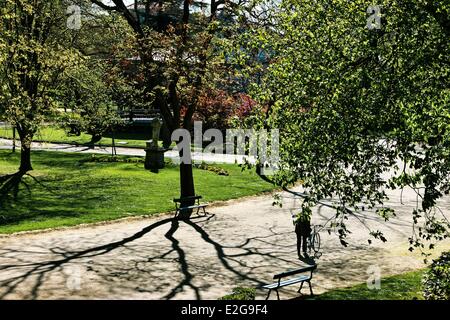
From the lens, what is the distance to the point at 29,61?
2408 cm

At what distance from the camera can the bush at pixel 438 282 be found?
844 centimetres

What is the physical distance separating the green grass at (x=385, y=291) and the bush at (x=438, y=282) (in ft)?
4.96

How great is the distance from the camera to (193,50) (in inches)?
774

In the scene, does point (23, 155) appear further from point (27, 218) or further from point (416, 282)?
point (416, 282)

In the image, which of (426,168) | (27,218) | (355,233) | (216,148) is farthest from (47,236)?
(216,148)

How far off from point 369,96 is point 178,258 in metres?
8.34

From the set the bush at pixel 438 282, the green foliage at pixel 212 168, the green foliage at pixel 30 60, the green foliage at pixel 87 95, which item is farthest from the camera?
the green foliage at pixel 212 168

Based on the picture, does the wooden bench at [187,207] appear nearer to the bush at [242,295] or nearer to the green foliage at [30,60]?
the green foliage at [30,60]

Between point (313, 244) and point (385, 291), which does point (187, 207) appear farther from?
point (385, 291)

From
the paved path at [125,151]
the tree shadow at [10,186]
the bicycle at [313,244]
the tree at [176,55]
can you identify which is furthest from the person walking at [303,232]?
the paved path at [125,151]

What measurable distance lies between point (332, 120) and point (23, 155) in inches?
890

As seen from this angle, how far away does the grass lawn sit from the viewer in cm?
1947

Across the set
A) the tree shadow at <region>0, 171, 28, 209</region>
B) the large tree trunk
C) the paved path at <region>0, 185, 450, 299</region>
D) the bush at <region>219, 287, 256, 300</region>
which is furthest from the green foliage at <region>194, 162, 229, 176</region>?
the bush at <region>219, 287, 256, 300</region>

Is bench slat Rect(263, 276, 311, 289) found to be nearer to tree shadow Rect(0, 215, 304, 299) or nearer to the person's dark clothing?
tree shadow Rect(0, 215, 304, 299)
